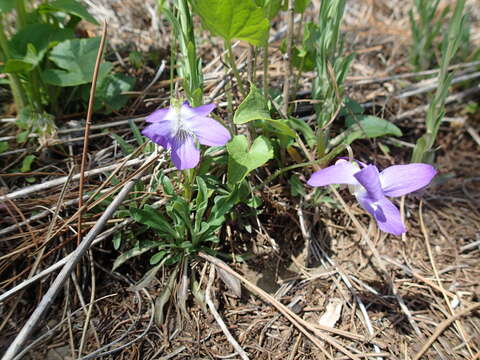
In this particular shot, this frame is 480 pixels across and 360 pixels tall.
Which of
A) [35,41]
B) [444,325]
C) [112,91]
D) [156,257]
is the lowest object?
[444,325]

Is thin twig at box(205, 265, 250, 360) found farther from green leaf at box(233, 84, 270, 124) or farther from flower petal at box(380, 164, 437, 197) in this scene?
flower petal at box(380, 164, 437, 197)

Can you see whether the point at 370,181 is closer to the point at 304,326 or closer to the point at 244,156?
the point at 244,156

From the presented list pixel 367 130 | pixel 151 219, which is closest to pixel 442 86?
pixel 367 130

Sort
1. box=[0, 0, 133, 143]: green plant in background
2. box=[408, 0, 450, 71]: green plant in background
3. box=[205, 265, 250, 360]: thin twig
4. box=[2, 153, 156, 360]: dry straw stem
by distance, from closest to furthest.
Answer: box=[2, 153, 156, 360]: dry straw stem
box=[205, 265, 250, 360]: thin twig
box=[0, 0, 133, 143]: green plant in background
box=[408, 0, 450, 71]: green plant in background

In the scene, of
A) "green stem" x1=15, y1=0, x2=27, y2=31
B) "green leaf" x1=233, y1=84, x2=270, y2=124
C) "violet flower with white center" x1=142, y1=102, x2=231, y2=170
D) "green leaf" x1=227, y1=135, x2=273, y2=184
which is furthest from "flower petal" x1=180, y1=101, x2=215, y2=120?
"green stem" x1=15, y1=0, x2=27, y2=31

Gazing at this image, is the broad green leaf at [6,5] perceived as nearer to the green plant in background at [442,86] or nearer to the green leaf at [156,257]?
the green leaf at [156,257]

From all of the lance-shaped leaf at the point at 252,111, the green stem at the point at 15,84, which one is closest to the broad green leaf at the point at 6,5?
the green stem at the point at 15,84

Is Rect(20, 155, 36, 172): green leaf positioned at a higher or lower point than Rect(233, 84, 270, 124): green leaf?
lower
